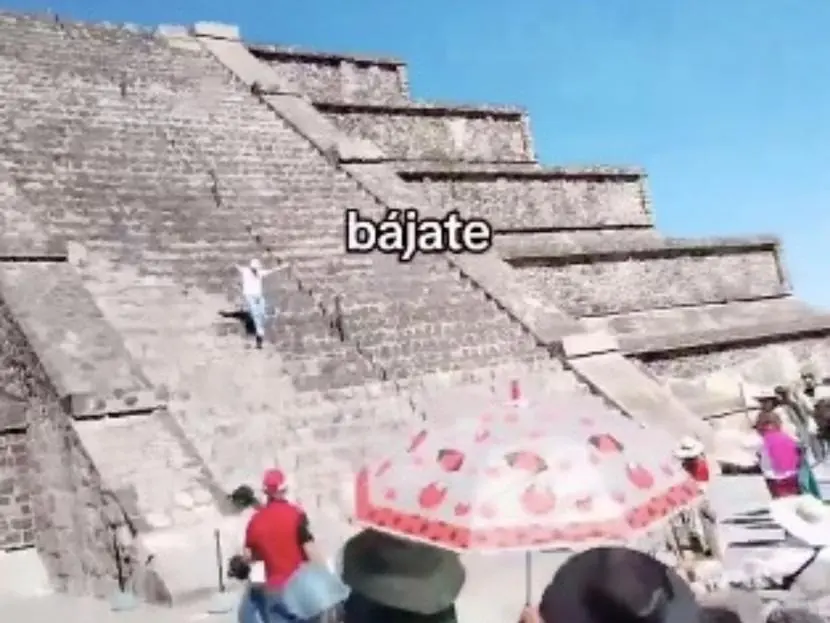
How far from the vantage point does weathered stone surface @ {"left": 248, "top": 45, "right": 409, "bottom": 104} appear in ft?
63.0

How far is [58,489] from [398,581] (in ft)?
21.8

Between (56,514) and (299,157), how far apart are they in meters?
7.69

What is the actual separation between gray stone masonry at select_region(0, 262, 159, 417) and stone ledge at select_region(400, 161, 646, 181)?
6.96 metres

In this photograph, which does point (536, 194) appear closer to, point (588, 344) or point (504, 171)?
point (504, 171)

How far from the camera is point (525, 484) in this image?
4.11 m

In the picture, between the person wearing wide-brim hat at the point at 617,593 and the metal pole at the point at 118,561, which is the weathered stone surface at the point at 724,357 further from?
the person wearing wide-brim hat at the point at 617,593

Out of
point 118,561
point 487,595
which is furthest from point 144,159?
point 487,595

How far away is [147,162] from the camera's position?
14.2 meters

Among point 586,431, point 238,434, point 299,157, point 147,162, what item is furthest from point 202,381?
point 586,431

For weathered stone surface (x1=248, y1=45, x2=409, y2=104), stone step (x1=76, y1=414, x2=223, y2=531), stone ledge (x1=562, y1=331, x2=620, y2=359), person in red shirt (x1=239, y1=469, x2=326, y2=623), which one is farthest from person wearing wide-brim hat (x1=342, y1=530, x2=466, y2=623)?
weathered stone surface (x1=248, y1=45, x2=409, y2=104)

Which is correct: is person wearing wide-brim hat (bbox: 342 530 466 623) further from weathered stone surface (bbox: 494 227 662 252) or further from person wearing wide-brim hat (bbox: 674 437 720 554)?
weathered stone surface (bbox: 494 227 662 252)

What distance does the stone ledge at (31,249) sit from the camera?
34.4 ft

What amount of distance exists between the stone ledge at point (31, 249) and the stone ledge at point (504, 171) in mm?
6457

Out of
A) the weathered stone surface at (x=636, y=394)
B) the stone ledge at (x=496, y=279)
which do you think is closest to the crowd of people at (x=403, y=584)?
the weathered stone surface at (x=636, y=394)
